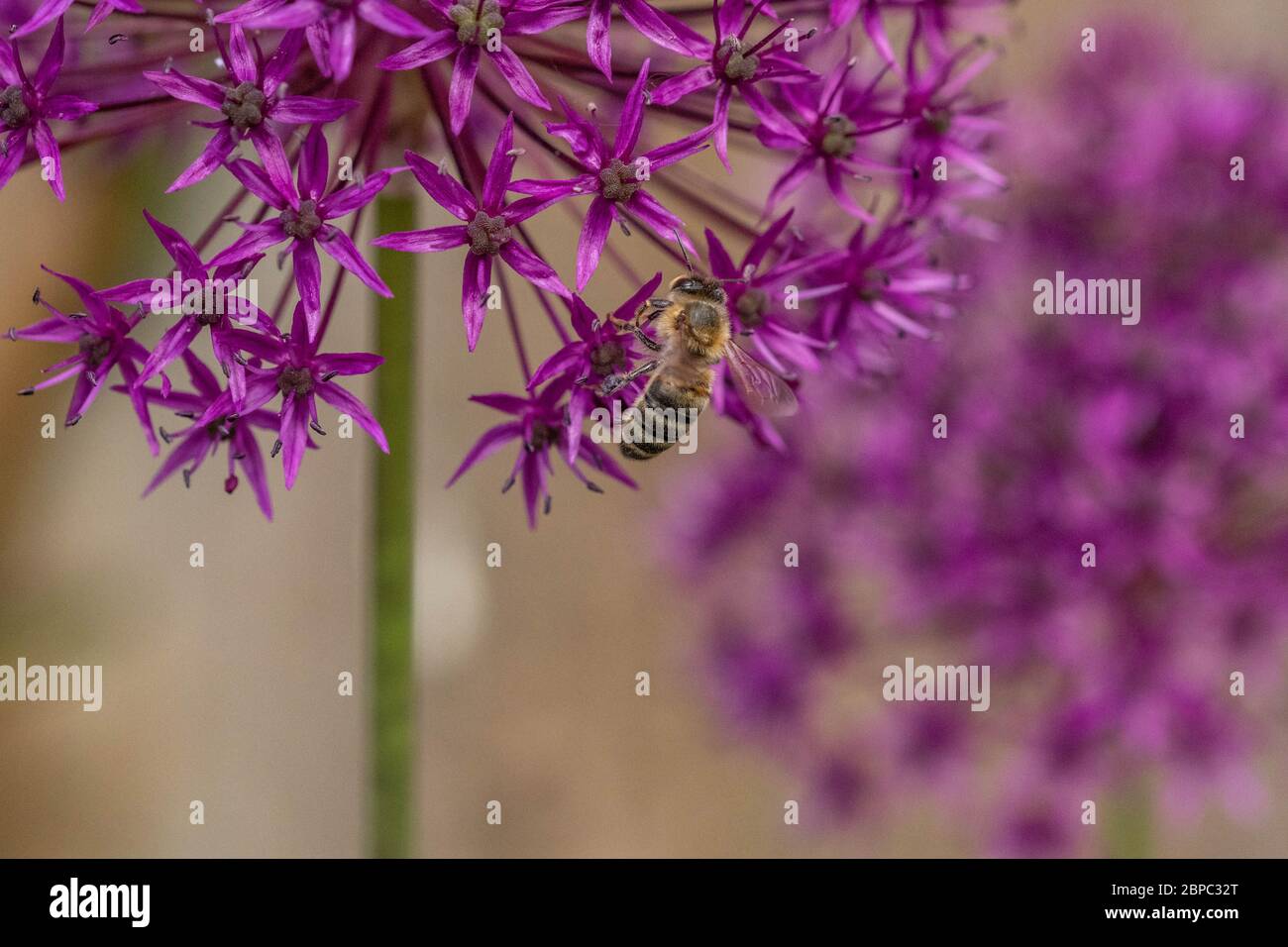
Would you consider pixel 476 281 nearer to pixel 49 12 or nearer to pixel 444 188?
pixel 444 188

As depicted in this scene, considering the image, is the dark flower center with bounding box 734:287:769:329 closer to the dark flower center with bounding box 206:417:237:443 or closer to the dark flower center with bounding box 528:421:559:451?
the dark flower center with bounding box 528:421:559:451

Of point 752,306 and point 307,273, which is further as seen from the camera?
point 752,306

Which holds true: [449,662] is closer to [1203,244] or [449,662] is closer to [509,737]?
[509,737]

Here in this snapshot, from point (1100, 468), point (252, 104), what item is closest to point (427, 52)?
point (252, 104)

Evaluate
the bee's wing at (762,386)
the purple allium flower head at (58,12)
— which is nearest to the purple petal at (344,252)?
the purple allium flower head at (58,12)

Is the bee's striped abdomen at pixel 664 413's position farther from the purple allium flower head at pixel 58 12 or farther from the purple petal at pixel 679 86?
the purple allium flower head at pixel 58 12

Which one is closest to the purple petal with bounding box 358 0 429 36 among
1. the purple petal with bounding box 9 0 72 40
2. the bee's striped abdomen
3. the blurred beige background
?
the purple petal with bounding box 9 0 72 40
